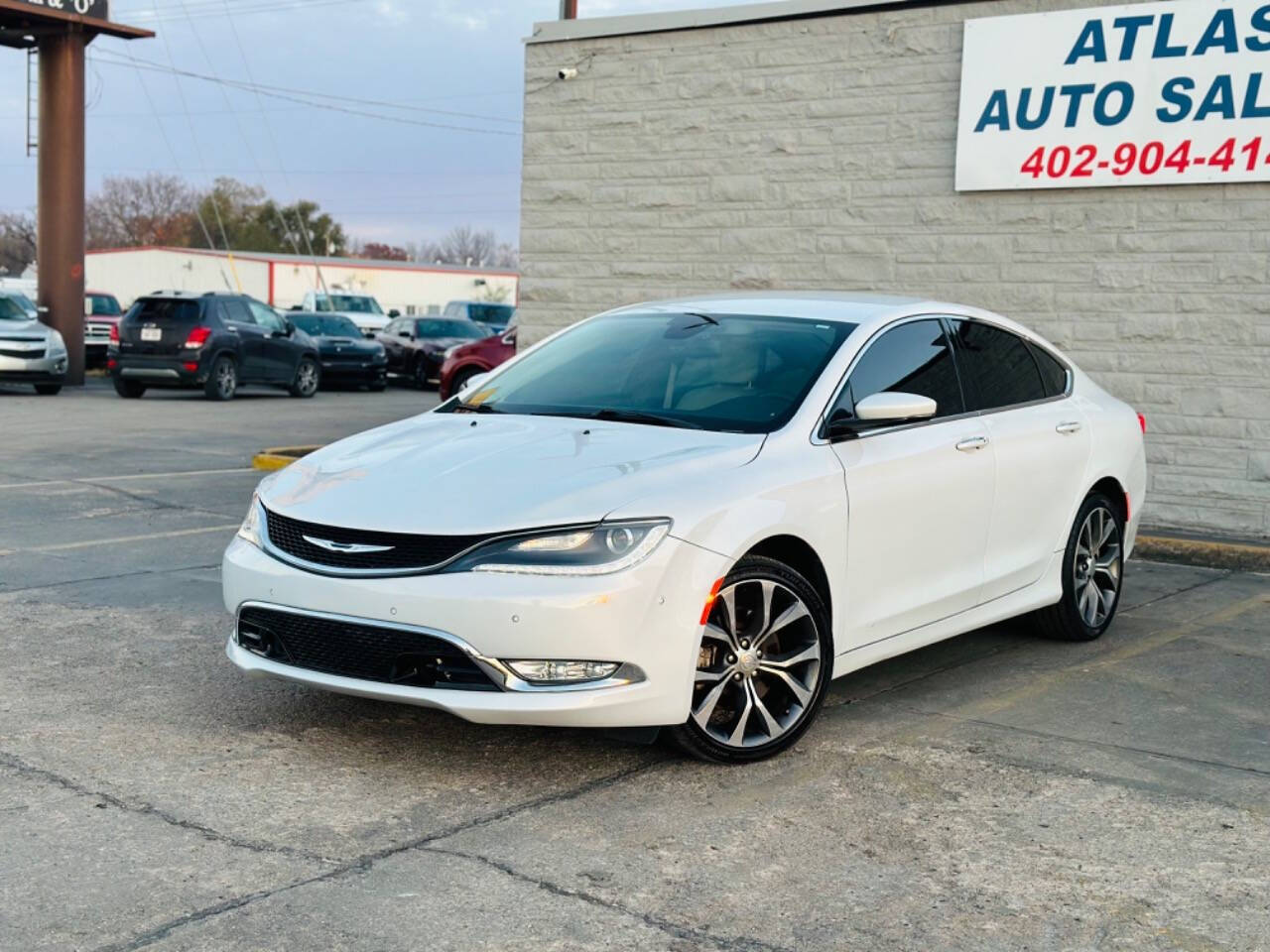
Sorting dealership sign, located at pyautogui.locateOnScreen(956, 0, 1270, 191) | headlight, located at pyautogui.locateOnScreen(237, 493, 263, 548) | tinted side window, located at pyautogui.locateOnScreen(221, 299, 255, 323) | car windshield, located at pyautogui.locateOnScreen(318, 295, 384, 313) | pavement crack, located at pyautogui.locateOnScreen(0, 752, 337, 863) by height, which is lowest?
pavement crack, located at pyautogui.locateOnScreen(0, 752, 337, 863)

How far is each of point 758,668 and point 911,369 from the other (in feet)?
5.62

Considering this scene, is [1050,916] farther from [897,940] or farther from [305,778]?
[305,778]

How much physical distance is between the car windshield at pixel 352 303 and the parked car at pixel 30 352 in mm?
19151

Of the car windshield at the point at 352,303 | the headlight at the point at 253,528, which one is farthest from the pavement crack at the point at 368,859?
the car windshield at the point at 352,303

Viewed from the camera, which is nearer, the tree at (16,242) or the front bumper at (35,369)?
the front bumper at (35,369)

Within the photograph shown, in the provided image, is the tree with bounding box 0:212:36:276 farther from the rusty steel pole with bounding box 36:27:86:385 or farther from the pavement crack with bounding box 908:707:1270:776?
the pavement crack with bounding box 908:707:1270:776

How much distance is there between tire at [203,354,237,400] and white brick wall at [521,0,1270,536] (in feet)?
40.8

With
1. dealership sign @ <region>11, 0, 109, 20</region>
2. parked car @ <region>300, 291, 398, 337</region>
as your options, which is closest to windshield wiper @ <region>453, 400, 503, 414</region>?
dealership sign @ <region>11, 0, 109, 20</region>

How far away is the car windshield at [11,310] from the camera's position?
24.8 metres

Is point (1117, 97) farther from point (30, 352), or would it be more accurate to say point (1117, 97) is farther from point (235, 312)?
point (30, 352)

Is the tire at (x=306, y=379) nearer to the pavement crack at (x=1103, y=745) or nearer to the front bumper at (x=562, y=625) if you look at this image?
the pavement crack at (x=1103, y=745)

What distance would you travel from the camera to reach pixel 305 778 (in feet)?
15.9

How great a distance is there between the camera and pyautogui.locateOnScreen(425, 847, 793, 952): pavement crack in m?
3.67

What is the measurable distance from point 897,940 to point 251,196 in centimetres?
10256
